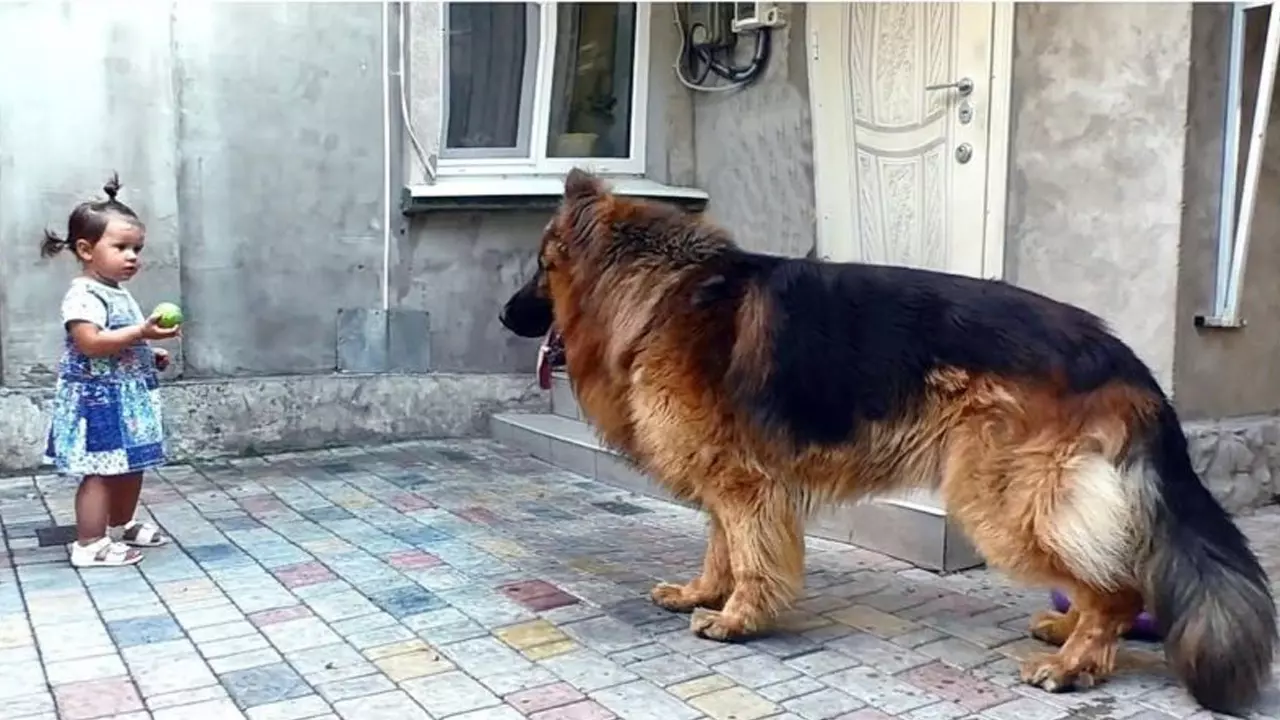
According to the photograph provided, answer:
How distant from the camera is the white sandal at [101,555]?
3.89 m

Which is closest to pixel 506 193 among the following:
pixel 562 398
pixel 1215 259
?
pixel 562 398

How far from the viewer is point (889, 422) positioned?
3006 millimetres

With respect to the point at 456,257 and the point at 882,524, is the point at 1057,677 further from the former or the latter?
the point at 456,257

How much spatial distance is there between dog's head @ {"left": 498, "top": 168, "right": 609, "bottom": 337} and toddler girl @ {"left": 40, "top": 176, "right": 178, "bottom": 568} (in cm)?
128

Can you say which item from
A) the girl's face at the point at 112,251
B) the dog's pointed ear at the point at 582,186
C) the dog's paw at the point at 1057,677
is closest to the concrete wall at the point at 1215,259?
the dog's paw at the point at 1057,677

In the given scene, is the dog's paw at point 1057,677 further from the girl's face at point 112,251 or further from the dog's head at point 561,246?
the girl's face at point 112,251

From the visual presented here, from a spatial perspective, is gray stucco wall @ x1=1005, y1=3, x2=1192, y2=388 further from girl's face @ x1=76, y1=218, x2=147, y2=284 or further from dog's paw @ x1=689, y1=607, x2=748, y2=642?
girl's face @ x1=76, y1=218, x2=147, y2=284

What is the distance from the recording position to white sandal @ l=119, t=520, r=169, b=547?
13.7 ft

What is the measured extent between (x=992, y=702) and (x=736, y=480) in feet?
3.07

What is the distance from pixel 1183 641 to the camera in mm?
2639

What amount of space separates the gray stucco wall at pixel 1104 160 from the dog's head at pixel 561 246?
2042mm

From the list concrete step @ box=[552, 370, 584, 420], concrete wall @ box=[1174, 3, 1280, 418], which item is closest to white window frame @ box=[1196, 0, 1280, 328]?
concrete wall @ box=[1174, 3, 1280, 418]

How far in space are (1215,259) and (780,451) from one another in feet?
7.29

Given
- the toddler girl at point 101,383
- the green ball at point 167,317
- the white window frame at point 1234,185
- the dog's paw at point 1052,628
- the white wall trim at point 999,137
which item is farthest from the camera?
the white wall trim at point 999,137
